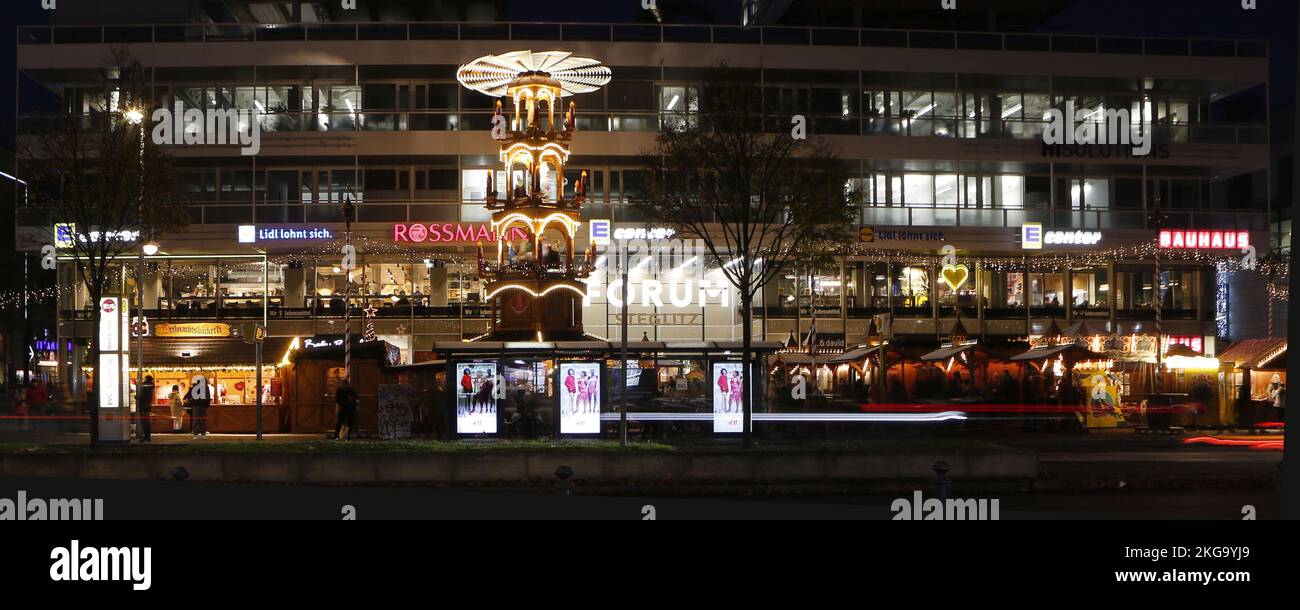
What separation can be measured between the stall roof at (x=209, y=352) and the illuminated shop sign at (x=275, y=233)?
224 inches

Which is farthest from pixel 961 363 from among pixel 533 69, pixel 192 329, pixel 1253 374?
pixel 192 329

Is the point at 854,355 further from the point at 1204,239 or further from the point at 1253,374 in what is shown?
the point at 1253,374

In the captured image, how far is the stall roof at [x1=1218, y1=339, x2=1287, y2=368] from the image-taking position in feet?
137

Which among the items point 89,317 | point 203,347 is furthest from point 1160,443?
point 89,317

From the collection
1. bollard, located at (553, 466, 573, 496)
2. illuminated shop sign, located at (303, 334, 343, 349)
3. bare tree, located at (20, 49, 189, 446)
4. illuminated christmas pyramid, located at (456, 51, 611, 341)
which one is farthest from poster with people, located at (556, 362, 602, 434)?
bollard, located at (553, 466, 573, 496)

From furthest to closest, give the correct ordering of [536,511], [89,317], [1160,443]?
1. [89,317]
2. [1160,443]
3. [536,511]

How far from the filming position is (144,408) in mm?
34000

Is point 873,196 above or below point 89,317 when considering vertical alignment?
above

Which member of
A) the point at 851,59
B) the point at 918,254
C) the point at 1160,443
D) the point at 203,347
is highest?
the point at 851,59

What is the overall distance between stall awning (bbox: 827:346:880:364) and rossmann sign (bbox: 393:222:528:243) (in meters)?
13.2

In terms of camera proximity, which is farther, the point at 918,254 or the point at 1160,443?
the point at 918,254

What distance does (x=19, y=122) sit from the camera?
4544cm

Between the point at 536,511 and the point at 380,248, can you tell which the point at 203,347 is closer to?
the point at 380,248
